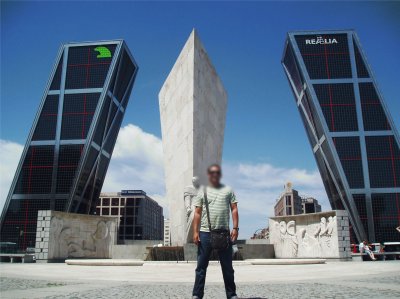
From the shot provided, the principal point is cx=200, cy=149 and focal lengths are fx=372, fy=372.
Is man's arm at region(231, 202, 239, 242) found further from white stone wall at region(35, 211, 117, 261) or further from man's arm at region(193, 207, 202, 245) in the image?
white stone wall at region(35, 211, 117, 261)

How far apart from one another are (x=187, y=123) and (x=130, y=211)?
84109mm

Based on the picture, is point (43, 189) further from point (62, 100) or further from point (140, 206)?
point (140, 206)

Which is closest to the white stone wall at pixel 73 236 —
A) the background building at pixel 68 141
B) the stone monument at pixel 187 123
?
the stone monument at pixel 187 123

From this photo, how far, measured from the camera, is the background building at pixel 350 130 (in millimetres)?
48688

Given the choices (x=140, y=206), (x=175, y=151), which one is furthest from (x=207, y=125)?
(x=140, y=206)

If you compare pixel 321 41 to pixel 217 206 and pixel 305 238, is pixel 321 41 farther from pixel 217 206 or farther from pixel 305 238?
pixel 217 206

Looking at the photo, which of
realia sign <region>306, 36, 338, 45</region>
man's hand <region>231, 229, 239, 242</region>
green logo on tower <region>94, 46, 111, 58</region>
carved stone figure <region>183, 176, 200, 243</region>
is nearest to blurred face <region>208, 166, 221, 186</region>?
man's hand <region>231, 229, 239, 242</region>

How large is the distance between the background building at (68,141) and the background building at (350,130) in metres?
28.4

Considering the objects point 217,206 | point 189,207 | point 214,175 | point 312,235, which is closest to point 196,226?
point 217,206

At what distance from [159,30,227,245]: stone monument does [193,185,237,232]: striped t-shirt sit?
495 inches

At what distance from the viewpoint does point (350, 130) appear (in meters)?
50.4

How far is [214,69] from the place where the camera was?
2400cm

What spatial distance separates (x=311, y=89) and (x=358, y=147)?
10.0 metres

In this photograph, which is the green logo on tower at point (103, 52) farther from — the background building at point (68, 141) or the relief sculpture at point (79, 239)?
the relief sculpture at point (79, 239)
